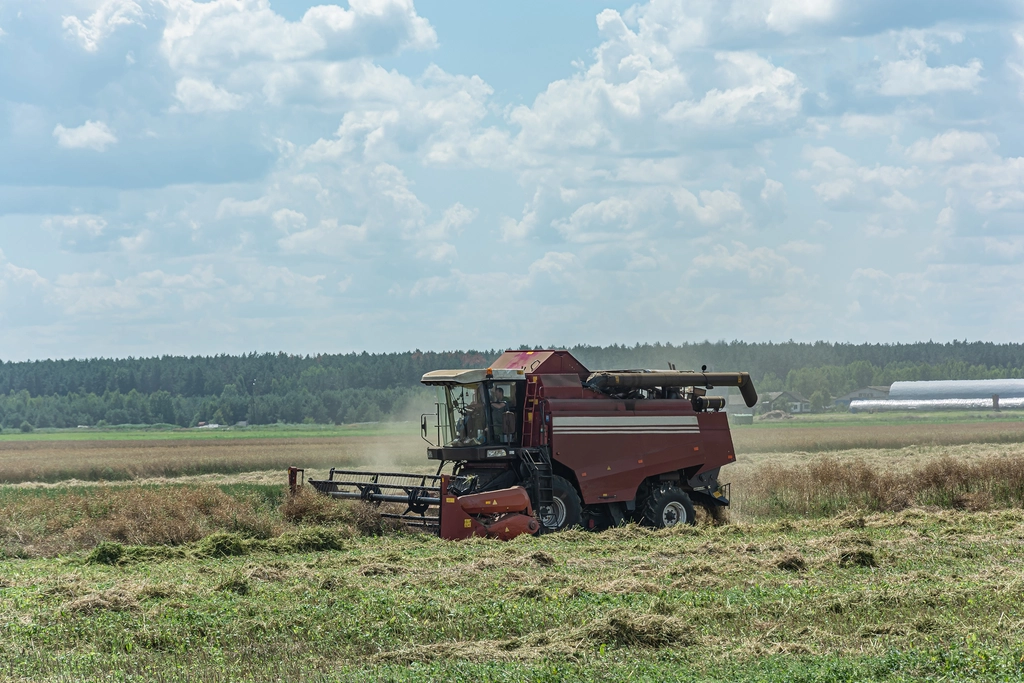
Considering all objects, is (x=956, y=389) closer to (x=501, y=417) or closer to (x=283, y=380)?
(x=283, y=380)

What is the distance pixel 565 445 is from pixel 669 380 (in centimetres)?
274

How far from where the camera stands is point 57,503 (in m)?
19.6

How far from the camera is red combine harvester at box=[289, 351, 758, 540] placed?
62.4 feet

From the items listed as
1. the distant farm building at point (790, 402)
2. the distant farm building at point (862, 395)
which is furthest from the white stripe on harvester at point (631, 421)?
the distant farm building at point (862, 395)

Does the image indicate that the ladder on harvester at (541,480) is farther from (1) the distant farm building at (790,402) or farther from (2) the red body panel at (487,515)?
(1) the distant farm building at (790,402)

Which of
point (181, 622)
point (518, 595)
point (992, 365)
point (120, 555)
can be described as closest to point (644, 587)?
point (518, 595)

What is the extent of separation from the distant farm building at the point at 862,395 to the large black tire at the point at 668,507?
97.9 m

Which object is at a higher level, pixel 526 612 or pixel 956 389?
pixel 956 389

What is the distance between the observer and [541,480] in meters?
18.9

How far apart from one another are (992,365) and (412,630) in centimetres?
15851

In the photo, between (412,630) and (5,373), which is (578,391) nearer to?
(412,630)

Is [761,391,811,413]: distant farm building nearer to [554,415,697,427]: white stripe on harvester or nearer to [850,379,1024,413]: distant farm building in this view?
[850,379,1024,413]: distant farm building

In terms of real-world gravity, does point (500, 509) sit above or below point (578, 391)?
below

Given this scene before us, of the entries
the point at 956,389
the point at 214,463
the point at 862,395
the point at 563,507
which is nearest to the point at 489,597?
the point at 563,507
